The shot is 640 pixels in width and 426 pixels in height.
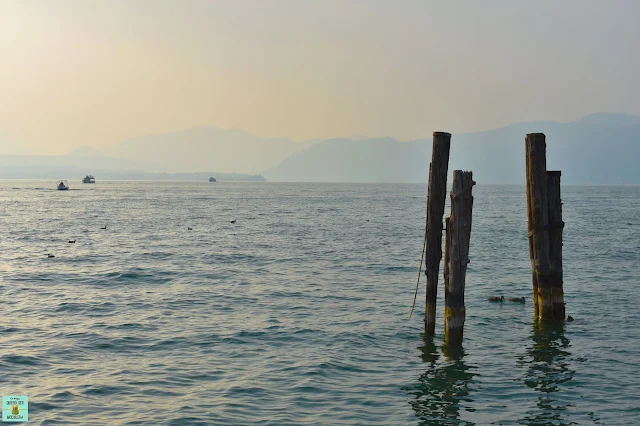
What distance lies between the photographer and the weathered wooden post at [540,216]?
1619cm

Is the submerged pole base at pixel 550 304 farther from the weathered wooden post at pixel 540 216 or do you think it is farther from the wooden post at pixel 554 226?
the wooden post at pixel 554 226

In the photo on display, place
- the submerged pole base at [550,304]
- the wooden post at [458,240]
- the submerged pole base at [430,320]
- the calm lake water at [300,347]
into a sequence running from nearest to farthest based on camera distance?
the calm lake water at [300,347] → the wooden post at [458,240] → the submerged pole base at [430,320] → the submerged pole base at [550,304]

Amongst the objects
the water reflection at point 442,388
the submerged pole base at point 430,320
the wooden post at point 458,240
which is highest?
the wooden post at point 458,240

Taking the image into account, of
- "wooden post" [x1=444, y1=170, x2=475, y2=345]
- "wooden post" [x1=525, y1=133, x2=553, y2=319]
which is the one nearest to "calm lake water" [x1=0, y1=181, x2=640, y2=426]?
"wooden post" [x1=444, y1=170, x2=475, y2=345]

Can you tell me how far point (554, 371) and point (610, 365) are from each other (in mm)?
1463

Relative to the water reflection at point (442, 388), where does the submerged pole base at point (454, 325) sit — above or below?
above

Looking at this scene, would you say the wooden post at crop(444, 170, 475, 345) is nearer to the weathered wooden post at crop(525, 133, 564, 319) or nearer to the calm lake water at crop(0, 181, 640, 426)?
the calm lake water at crop(0, 181, 640, 426)

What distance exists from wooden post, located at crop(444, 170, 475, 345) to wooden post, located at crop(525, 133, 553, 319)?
2.72 meters

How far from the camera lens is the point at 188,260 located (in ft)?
111

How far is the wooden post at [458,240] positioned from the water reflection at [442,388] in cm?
104

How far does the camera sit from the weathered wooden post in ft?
53.1

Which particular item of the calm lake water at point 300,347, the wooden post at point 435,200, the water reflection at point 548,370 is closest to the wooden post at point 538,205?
the water reflection at point 548,370

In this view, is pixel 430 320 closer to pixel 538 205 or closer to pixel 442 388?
pixel 442 388

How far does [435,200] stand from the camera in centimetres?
1450
